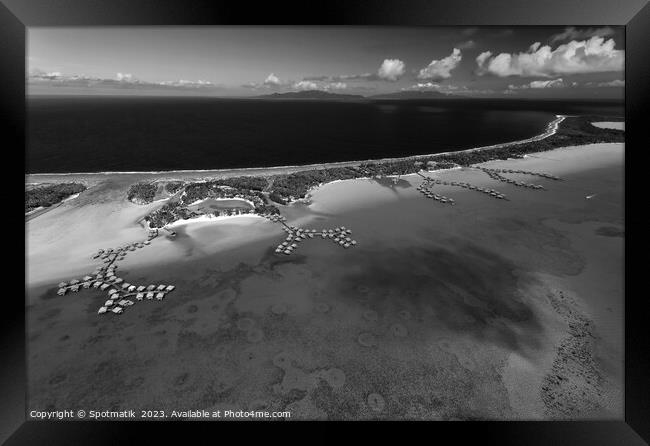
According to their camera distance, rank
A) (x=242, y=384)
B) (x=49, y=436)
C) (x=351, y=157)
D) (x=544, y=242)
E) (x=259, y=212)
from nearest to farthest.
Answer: (x=49, y=436)
(x=242, y=384)
(x=544, y=242)
(x=259, y=212)
(x=351, y=157)

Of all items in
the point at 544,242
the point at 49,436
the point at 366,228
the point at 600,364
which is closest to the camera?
the point at 49,436

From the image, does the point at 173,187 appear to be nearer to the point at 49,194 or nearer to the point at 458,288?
the point at 49,194

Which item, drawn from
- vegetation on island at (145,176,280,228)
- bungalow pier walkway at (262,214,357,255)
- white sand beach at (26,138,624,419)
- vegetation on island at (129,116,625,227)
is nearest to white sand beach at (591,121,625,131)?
vegetation on island at (129,116,625,227)

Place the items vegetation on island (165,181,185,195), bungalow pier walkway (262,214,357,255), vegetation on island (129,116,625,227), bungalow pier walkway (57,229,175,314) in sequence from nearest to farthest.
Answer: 1. bungalow pier walkway (57,229,175,314)
2. bungalow pier walkway (262,214,357,255)
3. vegetation on island (129,116,625,227)
4. vegetation on island (165,181,185,195)

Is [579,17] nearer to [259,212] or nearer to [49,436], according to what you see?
[49,436]

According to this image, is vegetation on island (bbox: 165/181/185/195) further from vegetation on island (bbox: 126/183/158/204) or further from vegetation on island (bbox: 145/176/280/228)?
vegetation on island (bbox: 126/183/158/204)

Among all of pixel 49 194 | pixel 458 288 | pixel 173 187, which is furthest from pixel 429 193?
pixel 49 194

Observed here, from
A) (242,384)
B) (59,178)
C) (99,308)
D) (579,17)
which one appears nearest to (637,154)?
(579,17)
